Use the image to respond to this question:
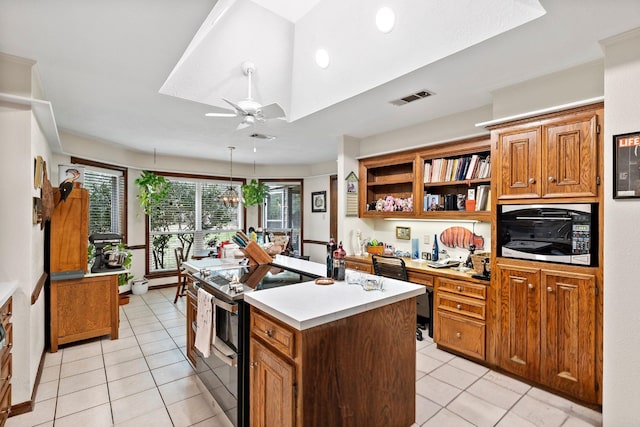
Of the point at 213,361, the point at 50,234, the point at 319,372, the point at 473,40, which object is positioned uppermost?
the point at 473,40

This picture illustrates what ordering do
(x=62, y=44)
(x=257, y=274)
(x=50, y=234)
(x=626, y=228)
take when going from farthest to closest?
(x=50, y=234)
(x=257, y=274)
(x=62, y=44)
(x=626, y=228)

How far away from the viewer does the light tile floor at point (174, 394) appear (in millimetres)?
2174

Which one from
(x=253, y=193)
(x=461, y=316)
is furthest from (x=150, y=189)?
(x=461, y=316)

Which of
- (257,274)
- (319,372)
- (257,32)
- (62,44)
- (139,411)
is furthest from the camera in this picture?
(257,32)

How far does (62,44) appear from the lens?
6.97 feet

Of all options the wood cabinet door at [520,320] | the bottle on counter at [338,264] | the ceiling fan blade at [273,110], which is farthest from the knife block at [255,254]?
the wood cabinet door at [520,320]

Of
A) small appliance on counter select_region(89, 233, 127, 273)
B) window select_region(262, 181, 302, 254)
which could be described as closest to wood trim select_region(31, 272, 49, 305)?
small appliance on counter select_region(89, 233, 127, 273)

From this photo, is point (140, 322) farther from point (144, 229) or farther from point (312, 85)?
point (312, 85)

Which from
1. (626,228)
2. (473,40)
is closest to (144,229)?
(473,40)

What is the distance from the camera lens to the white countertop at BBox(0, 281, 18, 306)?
194 cm

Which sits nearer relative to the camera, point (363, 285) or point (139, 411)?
point (363, 285)

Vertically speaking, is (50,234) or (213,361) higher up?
(50,234)

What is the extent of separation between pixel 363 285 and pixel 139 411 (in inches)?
76.0

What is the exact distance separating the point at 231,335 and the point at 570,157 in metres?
2.80
